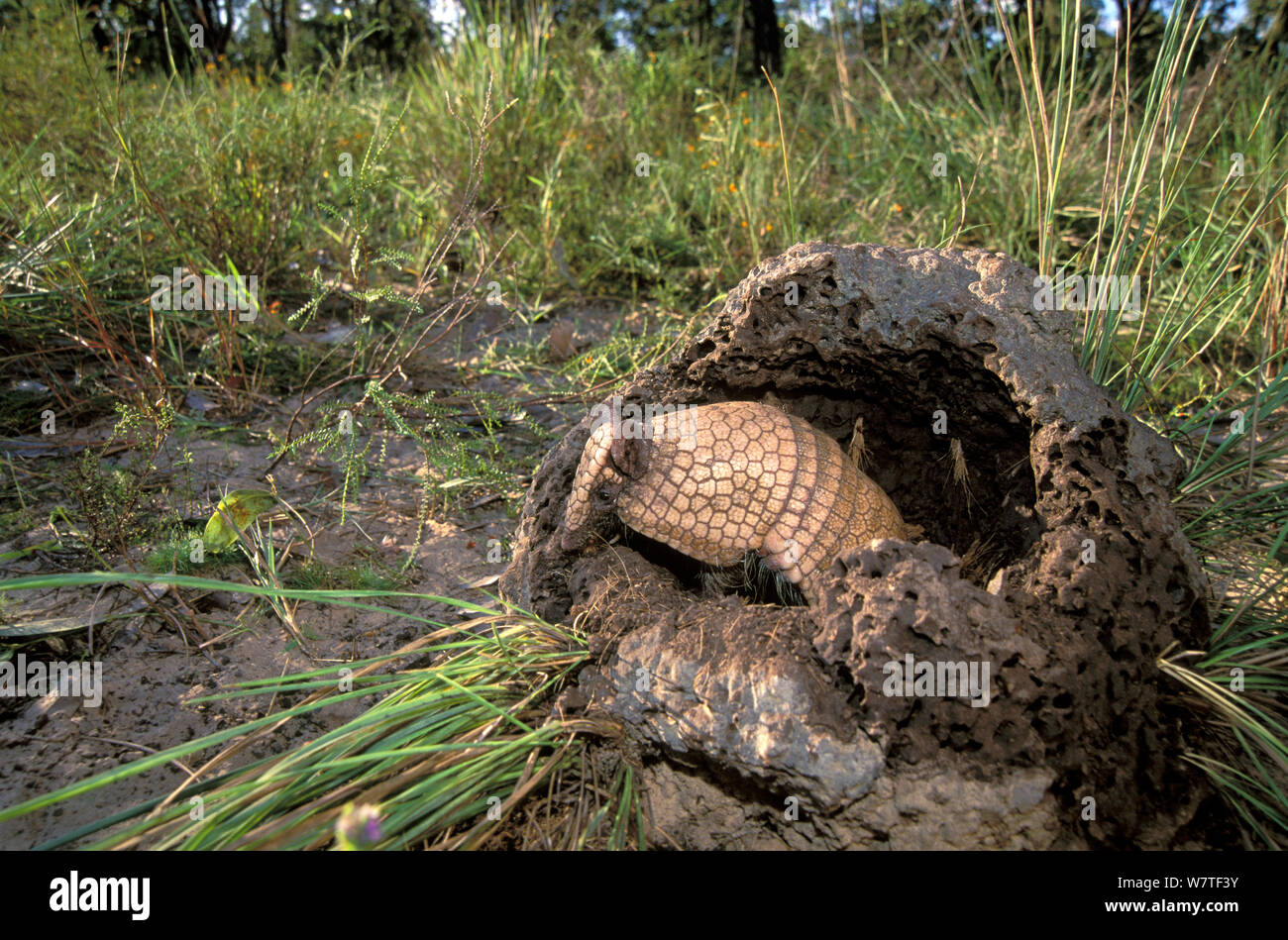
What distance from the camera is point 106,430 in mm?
4078

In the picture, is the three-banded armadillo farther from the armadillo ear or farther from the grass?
the grass

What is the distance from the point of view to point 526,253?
5477mm

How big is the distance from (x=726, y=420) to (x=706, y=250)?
310 cm

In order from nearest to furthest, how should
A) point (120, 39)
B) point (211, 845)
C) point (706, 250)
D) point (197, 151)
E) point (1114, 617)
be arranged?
1. point (211, 845)
2. point (1114, 617)
3. point (120, 39)
4. point (197, 151)
5. point (706, 250)

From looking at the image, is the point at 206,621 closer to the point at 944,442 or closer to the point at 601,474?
the point at 601,474

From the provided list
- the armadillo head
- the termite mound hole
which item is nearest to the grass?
the armadillo head

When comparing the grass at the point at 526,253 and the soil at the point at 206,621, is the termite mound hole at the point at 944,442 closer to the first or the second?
the grass at the point at 526,253

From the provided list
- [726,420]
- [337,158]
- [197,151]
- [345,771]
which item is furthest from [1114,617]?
[337,158]

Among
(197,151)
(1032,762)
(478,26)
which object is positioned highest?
(478,26)

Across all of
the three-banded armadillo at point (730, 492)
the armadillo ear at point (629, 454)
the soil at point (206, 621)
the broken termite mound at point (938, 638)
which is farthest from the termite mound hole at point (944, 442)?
the soil at point (206, 621)

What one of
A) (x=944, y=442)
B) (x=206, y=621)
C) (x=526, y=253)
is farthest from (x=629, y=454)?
(x=526, y=253)

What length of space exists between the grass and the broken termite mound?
0.18 meters

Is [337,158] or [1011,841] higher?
[337,158]

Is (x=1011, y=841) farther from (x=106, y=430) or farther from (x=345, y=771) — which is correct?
(x=106, y=430)
